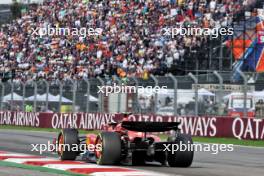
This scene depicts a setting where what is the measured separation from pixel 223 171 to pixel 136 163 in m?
1.61

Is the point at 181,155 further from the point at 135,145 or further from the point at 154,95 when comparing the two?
the point at 154,95

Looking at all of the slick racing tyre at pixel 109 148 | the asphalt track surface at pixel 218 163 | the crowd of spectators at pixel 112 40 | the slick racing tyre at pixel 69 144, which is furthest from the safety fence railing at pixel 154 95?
the slick racing tyre at pixel 109 148

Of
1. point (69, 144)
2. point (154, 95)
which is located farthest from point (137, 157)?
point (154, 95)

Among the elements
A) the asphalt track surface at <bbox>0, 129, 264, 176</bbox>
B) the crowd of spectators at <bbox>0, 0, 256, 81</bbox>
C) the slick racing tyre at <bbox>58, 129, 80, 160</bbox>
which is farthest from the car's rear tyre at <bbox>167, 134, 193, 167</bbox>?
the crowd of spectators at <bbox>0, 0, 256, 81</bbox>

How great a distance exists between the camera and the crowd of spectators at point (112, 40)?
105 ft

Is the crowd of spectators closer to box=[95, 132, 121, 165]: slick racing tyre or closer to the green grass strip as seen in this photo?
the green grass strip

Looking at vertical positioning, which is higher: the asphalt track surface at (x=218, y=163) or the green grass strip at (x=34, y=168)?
the green grass strip at (x=34, y=168)

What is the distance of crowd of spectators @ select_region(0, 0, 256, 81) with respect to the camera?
3209 cm

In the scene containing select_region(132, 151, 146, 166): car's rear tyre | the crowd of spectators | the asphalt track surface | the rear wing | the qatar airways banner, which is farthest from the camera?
the crowd of spectators

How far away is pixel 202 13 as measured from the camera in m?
32.5

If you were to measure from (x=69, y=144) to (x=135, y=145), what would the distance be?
1265mm

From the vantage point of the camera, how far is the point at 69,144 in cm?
1307

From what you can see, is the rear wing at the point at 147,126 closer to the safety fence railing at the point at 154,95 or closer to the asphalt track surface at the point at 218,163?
the asphalt track surface at the point at 218,163

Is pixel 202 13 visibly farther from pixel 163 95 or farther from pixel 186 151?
pixel 186 151
